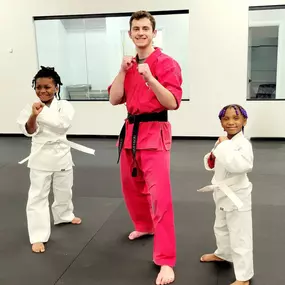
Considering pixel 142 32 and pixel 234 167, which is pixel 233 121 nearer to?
pixel 234 167

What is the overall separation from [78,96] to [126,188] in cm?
415

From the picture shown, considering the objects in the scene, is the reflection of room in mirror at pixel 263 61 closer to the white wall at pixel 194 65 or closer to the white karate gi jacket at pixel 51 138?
the white wall at pixel 194 65

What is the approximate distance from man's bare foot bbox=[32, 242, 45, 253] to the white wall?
3757 millimetres

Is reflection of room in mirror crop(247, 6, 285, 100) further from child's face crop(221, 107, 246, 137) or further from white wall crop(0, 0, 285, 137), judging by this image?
child's face crop(221, 107, 246, 137)

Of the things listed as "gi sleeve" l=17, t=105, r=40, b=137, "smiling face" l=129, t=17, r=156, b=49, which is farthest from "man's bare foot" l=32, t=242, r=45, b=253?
"smiling face" l=129, t=17, r=156, b=49

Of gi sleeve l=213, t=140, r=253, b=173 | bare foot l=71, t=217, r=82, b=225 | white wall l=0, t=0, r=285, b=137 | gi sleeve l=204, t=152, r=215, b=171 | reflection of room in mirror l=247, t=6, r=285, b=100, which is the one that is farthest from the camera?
reflection of room in mirror l=247, t=6, r=285, b=100

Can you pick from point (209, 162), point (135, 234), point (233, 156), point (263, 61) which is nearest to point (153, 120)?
point (209, 162)

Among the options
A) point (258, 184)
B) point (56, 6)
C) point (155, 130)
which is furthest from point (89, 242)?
point (56, 6)

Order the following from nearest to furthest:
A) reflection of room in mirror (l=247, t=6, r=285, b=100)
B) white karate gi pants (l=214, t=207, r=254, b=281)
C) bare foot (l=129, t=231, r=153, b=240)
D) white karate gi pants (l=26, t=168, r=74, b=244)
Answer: white karate gi pants (l=214, t=207, r=254, b=281) → white karate gi pants (l=26, t=168, r=74, b=244) → bare foot (l=129, t=231, r=153, b=240) → reflection of room in mirror (l=247, t=6, r=285, b=100)

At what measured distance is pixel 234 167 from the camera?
1.89 m

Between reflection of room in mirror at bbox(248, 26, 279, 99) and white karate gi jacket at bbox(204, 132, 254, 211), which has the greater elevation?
reflection of room in mirror at bbox(248, 26, 279, 99)

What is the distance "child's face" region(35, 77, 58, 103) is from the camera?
101 inches

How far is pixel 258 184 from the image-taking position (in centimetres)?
387

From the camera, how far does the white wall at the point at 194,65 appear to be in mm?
5621
